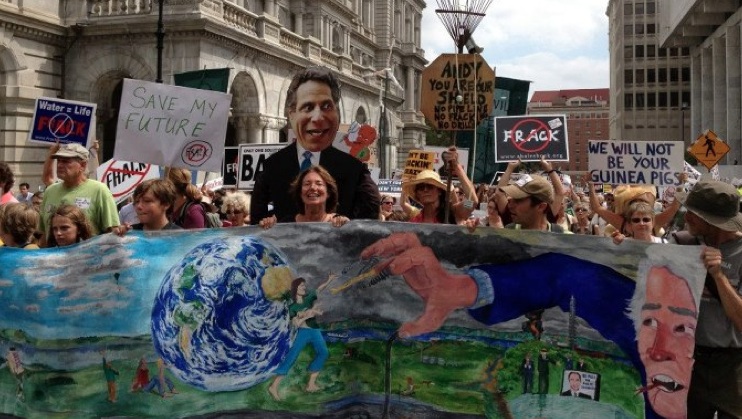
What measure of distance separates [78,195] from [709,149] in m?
13.3

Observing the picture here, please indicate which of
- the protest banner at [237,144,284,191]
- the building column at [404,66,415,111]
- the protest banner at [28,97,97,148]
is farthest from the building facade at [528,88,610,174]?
the protest banner at [28,97,97,148]

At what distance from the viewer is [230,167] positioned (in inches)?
502

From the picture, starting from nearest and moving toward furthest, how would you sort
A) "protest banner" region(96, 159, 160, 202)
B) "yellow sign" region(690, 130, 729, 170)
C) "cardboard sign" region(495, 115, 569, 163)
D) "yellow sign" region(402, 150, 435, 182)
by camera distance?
"protest banner" region(96, 159, 160, 202)
"cardboard sign" region(495, 115, 569, 163)
"yellow sign" region(402, 150, 435, 182)
"yellow sign" region(690, 130, 729, 170)

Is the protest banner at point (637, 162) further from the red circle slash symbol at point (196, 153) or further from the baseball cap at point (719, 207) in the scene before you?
the baseball cap at point (719, 207)

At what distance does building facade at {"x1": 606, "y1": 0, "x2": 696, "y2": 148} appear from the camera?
296 ft

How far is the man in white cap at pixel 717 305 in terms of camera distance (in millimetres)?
3855

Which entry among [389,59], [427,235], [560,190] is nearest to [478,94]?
[560,190]

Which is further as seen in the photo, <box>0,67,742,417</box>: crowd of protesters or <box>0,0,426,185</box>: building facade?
<box>0,0,426,185</box>: building facade

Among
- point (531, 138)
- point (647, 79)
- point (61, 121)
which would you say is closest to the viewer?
point (61, 121)

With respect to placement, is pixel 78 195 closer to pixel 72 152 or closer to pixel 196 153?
pixel 72 152

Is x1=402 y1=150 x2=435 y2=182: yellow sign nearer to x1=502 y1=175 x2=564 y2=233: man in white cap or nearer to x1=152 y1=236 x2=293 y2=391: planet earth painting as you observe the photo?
x1=502 y1=175 x2=564 y2=233: man in white cap

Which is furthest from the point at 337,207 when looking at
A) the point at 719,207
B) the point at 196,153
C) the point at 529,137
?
the point at 529,137

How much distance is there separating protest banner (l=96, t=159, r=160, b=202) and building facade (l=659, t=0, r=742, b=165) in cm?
3711

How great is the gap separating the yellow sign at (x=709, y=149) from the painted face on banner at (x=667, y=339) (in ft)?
41.2
